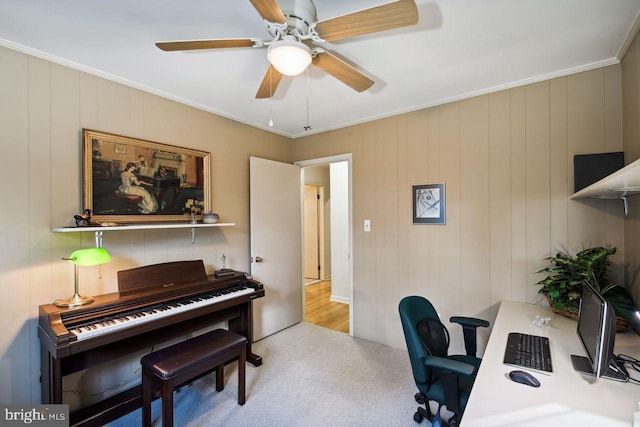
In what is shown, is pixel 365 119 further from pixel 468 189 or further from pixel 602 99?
pixel 602 99

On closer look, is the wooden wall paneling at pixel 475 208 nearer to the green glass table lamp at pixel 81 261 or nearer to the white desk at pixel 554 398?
the white desk at pixel 554 398

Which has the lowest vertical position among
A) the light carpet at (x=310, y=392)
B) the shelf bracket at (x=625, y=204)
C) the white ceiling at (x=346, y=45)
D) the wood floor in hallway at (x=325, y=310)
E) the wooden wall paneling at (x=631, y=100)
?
the wood floor in hallway at (x=325, y=310)

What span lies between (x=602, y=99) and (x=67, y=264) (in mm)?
3963

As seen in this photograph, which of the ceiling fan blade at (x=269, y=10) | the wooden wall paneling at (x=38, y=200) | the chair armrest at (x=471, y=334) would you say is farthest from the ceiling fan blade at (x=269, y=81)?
the chair armrest at (x=471, y=334)

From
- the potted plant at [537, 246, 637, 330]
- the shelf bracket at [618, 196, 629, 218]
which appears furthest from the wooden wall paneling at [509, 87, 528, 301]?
the shelf bracket at [618, 196, 629, 218]

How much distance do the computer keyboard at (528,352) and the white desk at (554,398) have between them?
1.2 inches

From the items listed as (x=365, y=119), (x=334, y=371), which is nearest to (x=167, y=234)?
(x=334, y=371)

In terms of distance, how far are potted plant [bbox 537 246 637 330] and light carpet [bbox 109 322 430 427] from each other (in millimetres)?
1235

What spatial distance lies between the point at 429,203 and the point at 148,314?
2518 millimetres

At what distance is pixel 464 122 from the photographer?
2.57m

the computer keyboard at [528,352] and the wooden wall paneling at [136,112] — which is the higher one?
the wooden wall paneling at [136,112]

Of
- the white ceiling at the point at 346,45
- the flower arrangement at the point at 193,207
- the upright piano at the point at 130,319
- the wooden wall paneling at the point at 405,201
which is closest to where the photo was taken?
the white ceiling at the point at 346,45

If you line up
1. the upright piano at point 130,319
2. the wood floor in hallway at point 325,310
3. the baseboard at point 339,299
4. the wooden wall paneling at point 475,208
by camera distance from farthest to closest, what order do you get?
the baseboard at point 339,299 → the wood floor in hallway at point 325,310 → the wooden wall paneling at point 475,208 → the upright piano at point 130,319

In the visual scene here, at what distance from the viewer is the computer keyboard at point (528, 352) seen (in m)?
1.34
